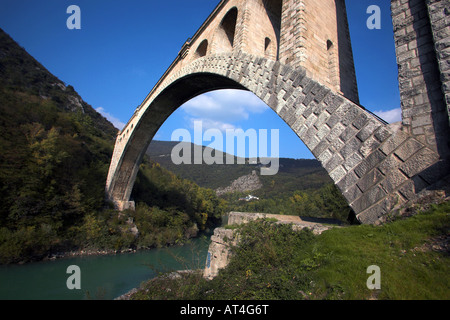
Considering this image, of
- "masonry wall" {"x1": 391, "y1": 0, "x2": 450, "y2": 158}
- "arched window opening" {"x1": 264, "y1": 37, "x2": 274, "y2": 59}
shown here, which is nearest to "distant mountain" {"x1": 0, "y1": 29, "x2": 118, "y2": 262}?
"arched window opening" {"x1": 264, "y1": 37, "x2": 274, "y2": 59}

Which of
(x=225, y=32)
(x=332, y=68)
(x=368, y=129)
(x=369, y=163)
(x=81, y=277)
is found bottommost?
(x=81, y=277)

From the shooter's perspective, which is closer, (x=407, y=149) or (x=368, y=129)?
(x=407, y=149)

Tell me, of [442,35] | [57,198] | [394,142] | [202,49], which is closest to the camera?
[442,35]

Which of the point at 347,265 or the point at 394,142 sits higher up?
the point at 394,142

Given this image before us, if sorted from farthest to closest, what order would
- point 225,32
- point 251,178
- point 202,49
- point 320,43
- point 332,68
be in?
point 251,178, point 202,49, point 225,32, point 332,68, point 320,43

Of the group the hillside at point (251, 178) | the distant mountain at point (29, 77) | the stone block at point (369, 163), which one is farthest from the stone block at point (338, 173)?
the hillside at point (251, 178)

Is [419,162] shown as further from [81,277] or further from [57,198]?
[57,198]

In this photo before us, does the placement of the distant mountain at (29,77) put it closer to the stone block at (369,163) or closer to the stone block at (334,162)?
the stone block at (334,162)

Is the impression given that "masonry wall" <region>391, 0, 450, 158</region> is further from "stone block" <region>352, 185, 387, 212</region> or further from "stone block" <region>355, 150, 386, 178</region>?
"stone block" <region>352, 185, 387, 212</region>

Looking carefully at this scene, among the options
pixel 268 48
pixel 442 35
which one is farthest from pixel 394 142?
pixel 268 48
